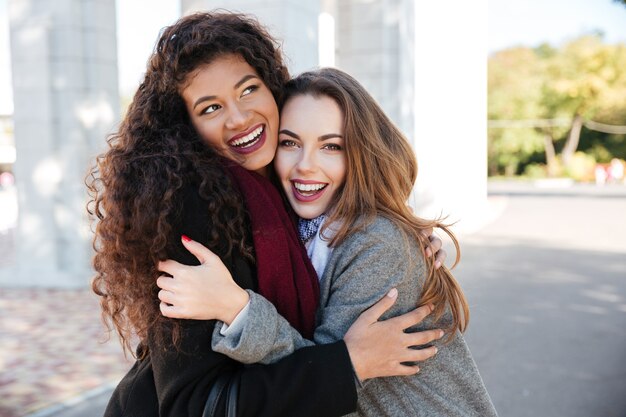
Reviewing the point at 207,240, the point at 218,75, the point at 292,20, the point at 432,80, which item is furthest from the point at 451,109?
the point at 207,240

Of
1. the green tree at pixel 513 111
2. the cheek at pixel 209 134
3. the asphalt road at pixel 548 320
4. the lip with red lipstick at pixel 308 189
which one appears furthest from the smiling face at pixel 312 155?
the green tree at pixel 513 111

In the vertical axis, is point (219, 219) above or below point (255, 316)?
above

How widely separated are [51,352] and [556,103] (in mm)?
40728

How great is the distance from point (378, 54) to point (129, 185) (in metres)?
9.58

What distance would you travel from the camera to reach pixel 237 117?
1.79 meters

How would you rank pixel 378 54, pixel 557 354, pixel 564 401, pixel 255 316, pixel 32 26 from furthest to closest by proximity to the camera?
pixel 378 54 < pixel 32 26 < pixel 557 354 < pixel 564 401 < pixel 255 316

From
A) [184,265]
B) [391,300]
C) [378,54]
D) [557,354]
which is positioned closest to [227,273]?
[184,265]

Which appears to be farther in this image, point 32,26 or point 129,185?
point 32,26

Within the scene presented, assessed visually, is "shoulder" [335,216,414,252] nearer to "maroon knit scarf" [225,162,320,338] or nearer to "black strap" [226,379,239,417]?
"maroon knit scarf" [225,162,320,338]

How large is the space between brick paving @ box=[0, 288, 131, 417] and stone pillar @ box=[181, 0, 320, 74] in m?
3.21

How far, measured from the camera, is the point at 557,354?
516 cm

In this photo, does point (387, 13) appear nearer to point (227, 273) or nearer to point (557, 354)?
point (557, 354)

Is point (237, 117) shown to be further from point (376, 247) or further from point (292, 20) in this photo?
point (292, 20)

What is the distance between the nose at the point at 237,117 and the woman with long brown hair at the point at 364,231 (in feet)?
0.44
